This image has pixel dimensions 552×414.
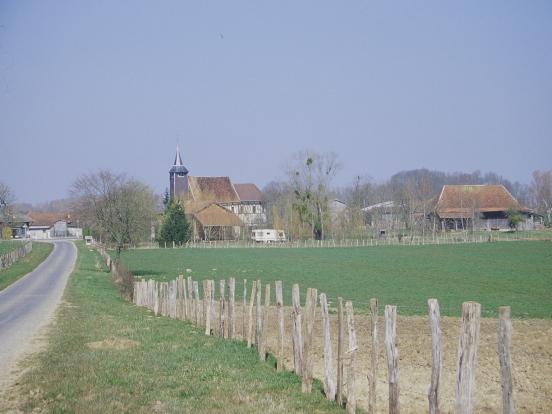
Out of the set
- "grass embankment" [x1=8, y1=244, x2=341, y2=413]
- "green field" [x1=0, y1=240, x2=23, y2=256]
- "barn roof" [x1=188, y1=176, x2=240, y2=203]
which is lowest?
"grass embankment" [x1=8, y1=244, x2=341, y2=413]

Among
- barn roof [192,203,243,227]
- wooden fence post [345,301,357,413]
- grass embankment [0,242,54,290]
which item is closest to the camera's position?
wooden fence post [345,301,357,413]

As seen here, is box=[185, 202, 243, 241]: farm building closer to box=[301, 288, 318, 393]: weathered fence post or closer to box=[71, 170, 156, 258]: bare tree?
box=[71, 170, 156, 258]: bare tree

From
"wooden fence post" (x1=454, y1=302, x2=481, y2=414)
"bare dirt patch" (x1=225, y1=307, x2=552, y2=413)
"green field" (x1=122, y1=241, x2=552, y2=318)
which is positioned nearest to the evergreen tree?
"green field" (x1=122, y1=241, x2=552, y2=318)

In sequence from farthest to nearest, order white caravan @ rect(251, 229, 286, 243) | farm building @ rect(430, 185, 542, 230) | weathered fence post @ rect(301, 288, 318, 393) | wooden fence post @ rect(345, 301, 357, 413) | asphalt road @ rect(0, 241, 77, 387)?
farm building @ rect(430, 185, 542, 230) → white caravan @ rect(251, 229, 286, 243) → asphalt road @ rect(0, 241, 77, 387) → weathered fence post @ rect(301, 288, 318, 393) → wooden fence post @ rect(345, 301, 357, 413)

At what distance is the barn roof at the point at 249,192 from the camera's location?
161 meters

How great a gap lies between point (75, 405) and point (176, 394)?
5.01 ft

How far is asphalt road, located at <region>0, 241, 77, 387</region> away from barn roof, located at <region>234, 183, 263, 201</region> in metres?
111

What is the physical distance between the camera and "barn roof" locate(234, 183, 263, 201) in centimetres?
16112

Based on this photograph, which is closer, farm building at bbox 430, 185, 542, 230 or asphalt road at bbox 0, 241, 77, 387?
asphalt road at bbox 0, 241, 77, 387

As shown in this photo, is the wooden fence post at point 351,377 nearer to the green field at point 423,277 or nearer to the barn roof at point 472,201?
the green field at point 423,277

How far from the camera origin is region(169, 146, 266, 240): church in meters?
115

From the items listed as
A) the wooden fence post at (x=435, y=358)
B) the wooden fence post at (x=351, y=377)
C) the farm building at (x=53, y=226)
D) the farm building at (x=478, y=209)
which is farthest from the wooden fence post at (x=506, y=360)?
the farm building at (x=53, y=226)

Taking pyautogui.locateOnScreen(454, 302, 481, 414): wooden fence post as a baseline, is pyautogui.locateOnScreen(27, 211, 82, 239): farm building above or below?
above

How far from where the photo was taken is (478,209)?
369 feet
